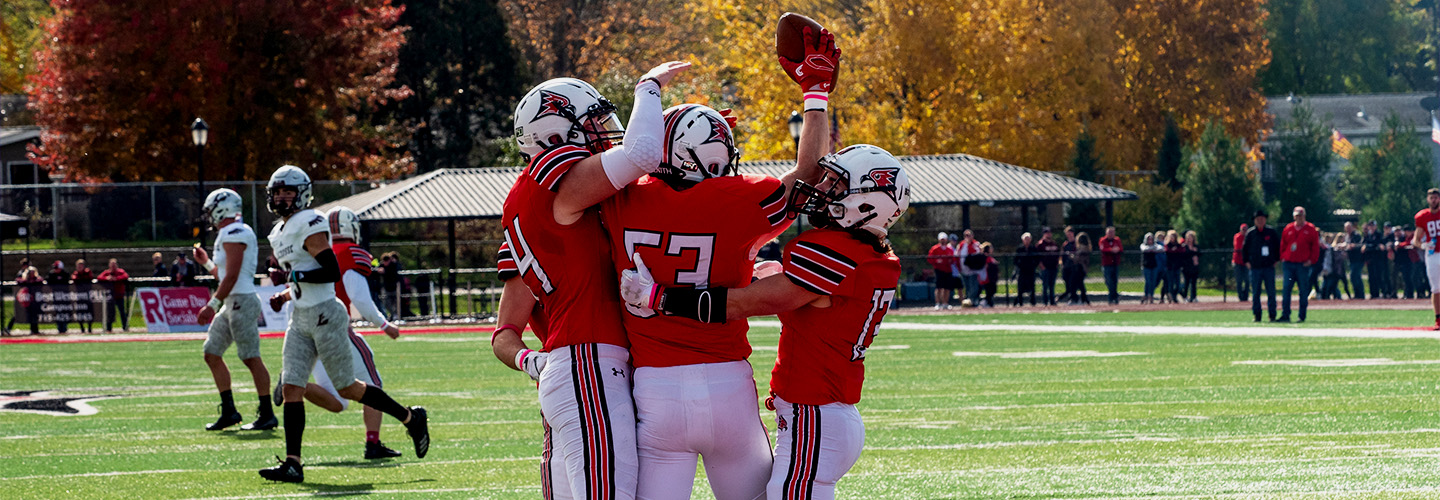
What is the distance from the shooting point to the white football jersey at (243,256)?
1188 cm

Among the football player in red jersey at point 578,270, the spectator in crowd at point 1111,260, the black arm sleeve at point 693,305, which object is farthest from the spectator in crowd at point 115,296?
the black arm sleeve at point 693,305

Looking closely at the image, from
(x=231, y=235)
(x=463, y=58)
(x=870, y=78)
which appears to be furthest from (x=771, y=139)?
(x=231, y=235)

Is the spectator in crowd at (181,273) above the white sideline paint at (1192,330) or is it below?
above

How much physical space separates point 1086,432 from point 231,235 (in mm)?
6191

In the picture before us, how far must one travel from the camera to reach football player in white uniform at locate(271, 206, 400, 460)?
10.6 meters

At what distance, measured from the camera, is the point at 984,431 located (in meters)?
11.1

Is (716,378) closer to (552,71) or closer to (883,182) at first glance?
(883,182)

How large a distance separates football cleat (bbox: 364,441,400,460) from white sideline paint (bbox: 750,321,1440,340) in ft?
42.8

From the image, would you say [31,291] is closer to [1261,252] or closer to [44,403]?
[44,403]

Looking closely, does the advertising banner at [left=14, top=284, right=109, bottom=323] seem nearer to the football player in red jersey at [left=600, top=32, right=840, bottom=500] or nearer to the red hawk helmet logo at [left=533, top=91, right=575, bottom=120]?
the red hawk helmet logo at [left=533, top=91, right=575, bottom=120]

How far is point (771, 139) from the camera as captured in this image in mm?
42281

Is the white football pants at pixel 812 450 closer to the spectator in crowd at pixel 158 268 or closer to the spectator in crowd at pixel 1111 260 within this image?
the spectator in crowd at pixel 1111 260

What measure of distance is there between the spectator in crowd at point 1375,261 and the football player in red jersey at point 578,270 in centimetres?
3006

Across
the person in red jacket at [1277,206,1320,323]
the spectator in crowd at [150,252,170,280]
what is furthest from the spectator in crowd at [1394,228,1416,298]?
the spectator in crowd at [150,252,170,280]
